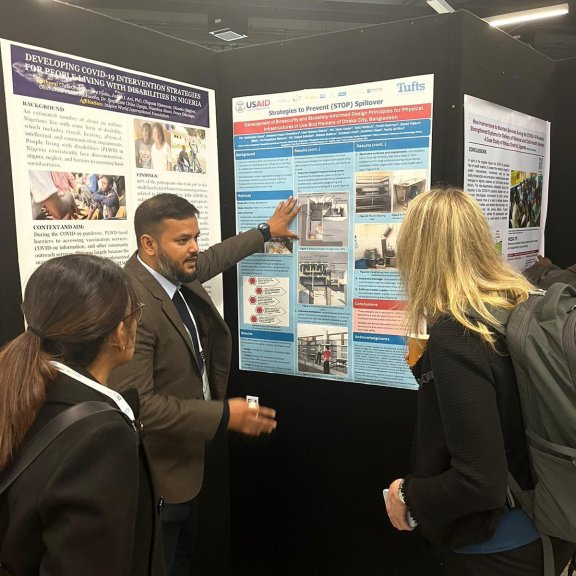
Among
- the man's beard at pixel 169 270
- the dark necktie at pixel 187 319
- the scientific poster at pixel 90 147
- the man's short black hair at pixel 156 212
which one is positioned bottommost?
the dark necktie at pixel 187 319

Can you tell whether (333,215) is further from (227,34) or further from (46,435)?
(227,34)

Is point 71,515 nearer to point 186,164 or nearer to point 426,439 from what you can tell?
point 426,439

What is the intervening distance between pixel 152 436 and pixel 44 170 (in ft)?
3.03

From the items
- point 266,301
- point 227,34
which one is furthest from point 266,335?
point 227,34

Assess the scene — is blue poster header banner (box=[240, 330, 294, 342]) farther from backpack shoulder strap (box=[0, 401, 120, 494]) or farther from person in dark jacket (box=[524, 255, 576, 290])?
backpack shoulder strap (box=[0, 401, 120, 494])

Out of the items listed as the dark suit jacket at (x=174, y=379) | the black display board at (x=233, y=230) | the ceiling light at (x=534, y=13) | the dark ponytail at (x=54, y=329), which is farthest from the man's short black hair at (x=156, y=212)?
the ceiling light at (x=534, y=13)

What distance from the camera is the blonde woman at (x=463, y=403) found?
121 centimetres

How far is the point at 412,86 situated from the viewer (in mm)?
1978

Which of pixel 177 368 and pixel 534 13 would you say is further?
pixel 534 13

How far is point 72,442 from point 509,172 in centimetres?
196

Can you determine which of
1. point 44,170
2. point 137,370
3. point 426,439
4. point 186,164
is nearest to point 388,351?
point 426,439

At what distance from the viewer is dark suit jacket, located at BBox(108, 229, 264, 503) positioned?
1.75 m

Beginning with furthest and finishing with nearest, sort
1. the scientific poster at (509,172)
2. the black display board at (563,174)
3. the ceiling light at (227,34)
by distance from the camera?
the ceiling light at (227,34), the black display board at (563,174), the scientific poster at (509,172)

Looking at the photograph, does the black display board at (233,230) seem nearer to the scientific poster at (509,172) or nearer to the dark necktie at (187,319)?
the scientific poster at (509,172)
